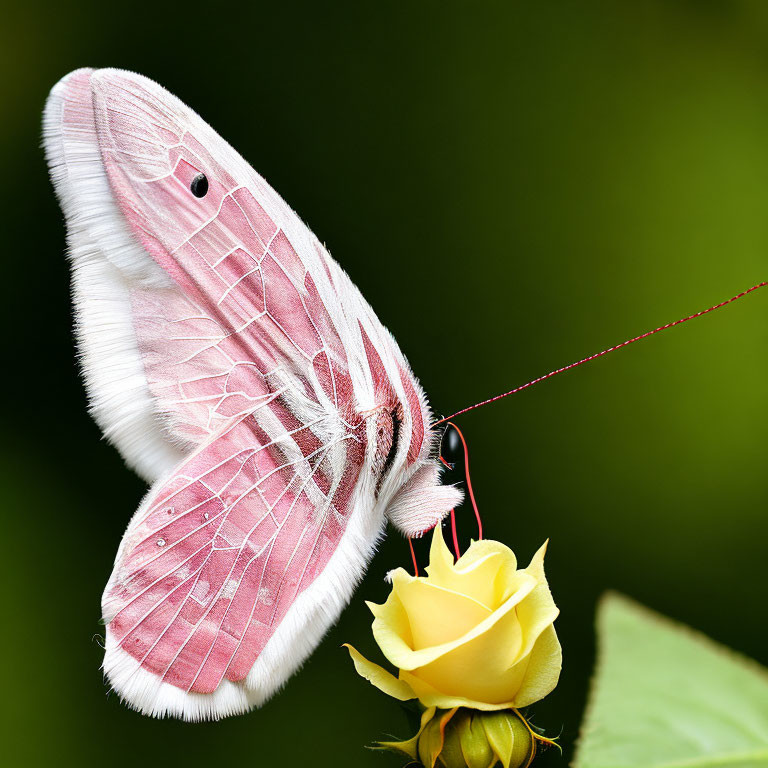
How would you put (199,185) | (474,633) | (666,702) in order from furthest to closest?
(199,185)
(474,633)
(666,702)

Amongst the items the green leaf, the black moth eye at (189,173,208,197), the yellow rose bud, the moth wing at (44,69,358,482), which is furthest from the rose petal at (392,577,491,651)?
the black moth eye at (189,173,208,197)

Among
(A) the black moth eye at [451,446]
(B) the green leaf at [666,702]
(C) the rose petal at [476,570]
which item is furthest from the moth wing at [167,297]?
(B) the green leaf at [666,702]

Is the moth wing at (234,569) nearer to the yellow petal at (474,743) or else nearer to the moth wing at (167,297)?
the moth wing at (167,297)

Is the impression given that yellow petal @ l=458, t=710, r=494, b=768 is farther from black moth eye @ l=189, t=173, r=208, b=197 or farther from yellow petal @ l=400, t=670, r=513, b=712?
black moth eye @ l=189, t=173, r=208, b=197

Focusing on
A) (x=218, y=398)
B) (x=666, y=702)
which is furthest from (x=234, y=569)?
(x=666, y=702)

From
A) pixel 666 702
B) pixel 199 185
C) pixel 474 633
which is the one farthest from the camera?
pixel 199 185

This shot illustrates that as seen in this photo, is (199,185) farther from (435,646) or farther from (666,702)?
(666,702)
